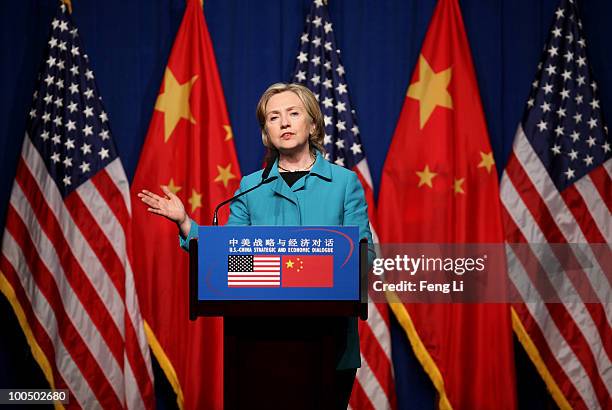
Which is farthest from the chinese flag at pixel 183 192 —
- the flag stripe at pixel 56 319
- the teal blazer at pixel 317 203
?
the teal blazer at pixel 317 203

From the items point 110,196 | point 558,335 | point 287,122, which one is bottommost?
point 558,335

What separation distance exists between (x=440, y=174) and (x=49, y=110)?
2.45m

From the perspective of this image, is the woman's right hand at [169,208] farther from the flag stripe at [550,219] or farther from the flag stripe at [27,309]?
the flag stripe at [550,219]

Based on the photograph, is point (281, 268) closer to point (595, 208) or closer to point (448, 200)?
point (448, 200)

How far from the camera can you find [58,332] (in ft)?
13.7

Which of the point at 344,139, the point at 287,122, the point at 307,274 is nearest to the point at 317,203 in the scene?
the point at 287,122

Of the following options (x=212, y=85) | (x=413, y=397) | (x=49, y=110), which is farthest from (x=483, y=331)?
(x=49, y=110)

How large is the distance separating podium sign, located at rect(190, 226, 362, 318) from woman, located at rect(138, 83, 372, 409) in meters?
0.26

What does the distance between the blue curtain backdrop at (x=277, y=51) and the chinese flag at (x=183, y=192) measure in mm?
253

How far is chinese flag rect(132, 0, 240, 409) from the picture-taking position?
4.21m

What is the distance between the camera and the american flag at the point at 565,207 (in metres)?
4.10

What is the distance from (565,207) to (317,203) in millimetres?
2576

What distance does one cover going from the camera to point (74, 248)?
416 cm

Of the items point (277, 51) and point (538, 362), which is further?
point (277, 51)
